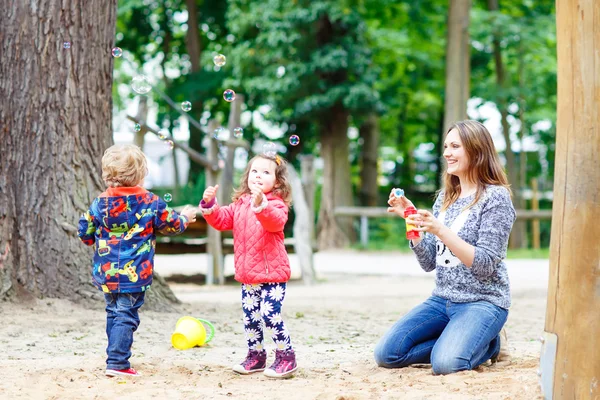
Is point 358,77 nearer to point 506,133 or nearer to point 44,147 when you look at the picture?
point 506,133

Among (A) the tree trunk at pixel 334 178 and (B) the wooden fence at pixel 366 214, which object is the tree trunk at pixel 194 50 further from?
(B) the wooden fence at pixel 366 214

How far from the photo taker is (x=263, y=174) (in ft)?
13.6

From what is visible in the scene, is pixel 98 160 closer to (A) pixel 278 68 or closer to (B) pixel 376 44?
(A) pixel 278 68

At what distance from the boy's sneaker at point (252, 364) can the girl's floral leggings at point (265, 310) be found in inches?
2.3

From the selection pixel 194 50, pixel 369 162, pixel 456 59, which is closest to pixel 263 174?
pixel 456 59

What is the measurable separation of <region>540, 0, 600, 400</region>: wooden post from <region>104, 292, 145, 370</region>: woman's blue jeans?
2034 mm

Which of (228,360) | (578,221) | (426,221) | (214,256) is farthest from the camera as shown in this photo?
(214,256)

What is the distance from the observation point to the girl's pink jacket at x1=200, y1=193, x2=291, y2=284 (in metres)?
4.05

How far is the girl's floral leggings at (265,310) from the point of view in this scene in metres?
4.11

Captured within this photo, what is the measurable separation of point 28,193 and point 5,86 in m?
0.77

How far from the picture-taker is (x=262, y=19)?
19.2 meters

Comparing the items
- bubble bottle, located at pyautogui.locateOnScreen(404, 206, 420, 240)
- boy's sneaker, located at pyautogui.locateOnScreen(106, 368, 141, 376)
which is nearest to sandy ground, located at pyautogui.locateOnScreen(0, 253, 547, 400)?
boy's sneaker, located at pyautogui.locateOnScreen(106, 368, 141, 376)

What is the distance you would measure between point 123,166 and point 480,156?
6.13 feet

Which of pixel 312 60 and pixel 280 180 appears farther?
pixel 312 60
